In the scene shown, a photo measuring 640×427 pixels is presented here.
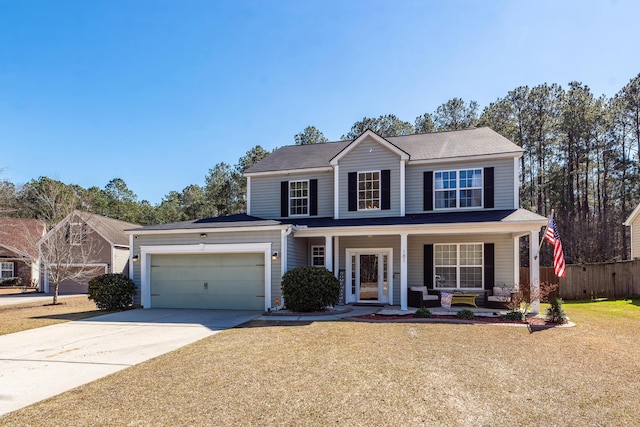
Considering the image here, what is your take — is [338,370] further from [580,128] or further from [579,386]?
[580,128]

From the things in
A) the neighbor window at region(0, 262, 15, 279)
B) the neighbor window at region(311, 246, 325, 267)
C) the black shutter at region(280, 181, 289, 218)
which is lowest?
the neighbor window at region(0, 262, 15, 279)

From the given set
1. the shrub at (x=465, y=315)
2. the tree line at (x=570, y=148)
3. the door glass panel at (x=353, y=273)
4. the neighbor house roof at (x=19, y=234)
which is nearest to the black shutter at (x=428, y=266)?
the door glass panel at (x=353, y=273)

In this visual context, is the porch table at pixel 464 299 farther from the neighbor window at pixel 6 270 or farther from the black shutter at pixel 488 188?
the neighbor window at pixel 6 270

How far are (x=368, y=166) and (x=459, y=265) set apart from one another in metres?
5.04

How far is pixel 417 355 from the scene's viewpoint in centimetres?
709

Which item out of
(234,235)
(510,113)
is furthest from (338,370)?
(510,113)

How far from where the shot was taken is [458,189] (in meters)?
14.5

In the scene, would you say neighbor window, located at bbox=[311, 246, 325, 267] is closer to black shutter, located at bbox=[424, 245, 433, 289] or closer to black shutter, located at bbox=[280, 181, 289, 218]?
black shutter, located at bbox=[280, 181, 289, 218]

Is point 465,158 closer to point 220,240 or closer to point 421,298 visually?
point 421,298

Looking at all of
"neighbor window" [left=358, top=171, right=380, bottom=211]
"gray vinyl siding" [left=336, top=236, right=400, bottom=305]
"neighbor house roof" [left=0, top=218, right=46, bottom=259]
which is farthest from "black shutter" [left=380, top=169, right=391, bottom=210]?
"neighbor house roof" [left=0, top=218, right=46, bottom=259]

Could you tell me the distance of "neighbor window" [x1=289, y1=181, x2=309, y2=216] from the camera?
16.2 meters

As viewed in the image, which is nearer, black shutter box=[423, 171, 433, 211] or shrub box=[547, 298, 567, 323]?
shrub box=[547, 298, 567, 323]

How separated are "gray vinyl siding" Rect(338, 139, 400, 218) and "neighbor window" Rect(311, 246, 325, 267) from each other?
1653mm

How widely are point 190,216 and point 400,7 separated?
1178 inches
